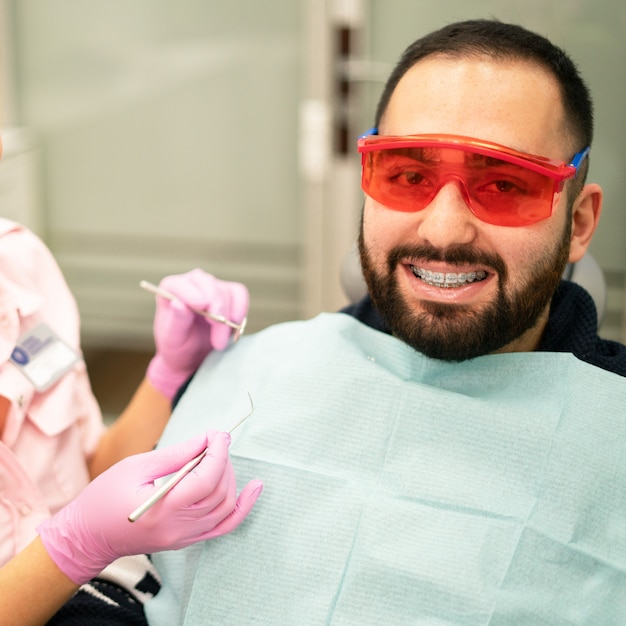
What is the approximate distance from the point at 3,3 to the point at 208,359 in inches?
81.3

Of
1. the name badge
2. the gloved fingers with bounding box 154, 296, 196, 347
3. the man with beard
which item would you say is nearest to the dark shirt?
the man with beard

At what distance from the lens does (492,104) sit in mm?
1284

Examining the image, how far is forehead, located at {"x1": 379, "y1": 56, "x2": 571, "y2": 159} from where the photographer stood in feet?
4.21

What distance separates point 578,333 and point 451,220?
344 mm

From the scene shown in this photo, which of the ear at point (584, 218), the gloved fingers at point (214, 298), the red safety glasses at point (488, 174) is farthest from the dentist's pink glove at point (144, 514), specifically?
the ear at point (584, 218)

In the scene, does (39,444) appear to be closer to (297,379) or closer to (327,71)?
(297,379)

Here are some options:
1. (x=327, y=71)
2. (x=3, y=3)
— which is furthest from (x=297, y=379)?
(x=3, y=3)

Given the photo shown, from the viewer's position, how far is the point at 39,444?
4.78 feet

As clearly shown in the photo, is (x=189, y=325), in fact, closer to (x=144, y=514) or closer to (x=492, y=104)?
(x=144, y=514)

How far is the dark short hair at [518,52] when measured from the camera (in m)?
1.33

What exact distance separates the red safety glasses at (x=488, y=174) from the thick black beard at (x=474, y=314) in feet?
0.24

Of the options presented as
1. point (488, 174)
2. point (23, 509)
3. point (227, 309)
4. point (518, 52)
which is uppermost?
point (518, 52)

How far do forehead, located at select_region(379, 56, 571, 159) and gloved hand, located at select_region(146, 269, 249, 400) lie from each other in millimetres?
501

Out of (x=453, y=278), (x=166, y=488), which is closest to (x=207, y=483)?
(x=166, y=488)
